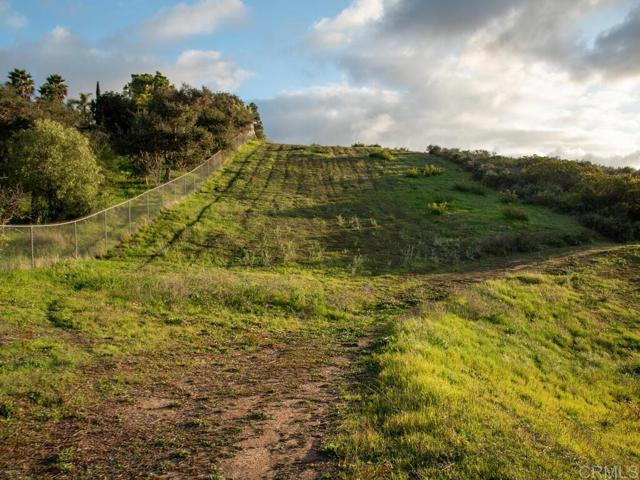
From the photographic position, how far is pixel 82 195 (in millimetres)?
23156

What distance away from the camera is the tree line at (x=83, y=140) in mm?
22522

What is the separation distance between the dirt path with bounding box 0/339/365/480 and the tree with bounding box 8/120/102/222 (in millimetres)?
17129

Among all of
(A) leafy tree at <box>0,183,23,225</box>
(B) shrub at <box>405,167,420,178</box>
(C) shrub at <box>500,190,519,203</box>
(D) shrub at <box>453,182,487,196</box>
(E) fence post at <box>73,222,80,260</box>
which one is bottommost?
(E) fence post at <box>73,222,80,260</box>

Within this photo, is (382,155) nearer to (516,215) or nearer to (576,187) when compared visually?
(576,187)

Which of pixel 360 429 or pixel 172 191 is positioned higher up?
pixel 172 191

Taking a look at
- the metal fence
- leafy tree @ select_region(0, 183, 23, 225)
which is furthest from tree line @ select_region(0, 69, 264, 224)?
the metal fence

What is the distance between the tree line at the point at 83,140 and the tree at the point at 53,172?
4cm

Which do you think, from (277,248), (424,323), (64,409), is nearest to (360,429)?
(64,409)

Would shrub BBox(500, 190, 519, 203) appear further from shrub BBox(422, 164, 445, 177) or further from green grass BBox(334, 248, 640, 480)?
green grass BBox(334, 248, 640, 480)

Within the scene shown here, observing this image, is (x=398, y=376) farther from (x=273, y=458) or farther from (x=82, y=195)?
(x=82, y=195)

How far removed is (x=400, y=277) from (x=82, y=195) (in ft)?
53.1

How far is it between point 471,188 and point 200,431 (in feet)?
119

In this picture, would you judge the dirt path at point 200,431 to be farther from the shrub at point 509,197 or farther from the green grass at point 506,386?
the shrub at point 509,197

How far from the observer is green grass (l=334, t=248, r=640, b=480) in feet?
18.7
